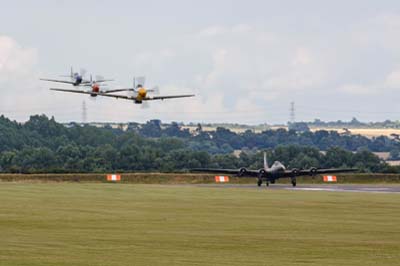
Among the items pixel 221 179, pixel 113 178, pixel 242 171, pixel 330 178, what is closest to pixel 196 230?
pixel 242 171

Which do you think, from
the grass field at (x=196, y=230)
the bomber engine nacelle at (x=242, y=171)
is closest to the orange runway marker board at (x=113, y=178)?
the bomber engine nacelle at (x=242, y=171)

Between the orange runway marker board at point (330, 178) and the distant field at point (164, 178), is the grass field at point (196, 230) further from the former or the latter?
the orange runway marker board at point (330, 178)

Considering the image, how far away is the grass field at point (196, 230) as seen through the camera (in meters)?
36.8

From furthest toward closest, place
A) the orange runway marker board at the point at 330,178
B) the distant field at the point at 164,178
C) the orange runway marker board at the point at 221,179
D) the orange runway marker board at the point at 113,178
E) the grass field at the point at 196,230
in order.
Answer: the orange runway marker board at the point at 221,179 → the orange runway marker board at the point at 330,178 → the orange runway marker board at the point at 113,178 → the distant field at the point at 164,178 → the grass field at the point at 196,230

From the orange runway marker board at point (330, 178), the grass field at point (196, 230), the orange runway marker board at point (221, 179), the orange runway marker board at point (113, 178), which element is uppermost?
the orange runway marker board at point (113, 178)

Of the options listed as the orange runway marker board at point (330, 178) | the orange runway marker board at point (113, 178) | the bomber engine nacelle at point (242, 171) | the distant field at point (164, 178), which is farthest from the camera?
the orange runway marker board at point (330, 178)

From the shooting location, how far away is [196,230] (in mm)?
47250

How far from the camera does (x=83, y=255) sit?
121 feet

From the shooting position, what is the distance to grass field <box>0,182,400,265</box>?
121 feet

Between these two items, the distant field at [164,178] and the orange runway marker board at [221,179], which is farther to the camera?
the orange runway marker board at [221,179]

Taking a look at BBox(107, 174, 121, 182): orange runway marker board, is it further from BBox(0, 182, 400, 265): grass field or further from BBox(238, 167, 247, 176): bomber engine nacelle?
BBox(0, 182, 400, 265): grass field

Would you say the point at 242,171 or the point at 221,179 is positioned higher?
the point at 242,171

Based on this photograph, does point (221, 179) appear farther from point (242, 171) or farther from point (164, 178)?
point (242, 171)

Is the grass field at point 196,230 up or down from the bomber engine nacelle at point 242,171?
down
